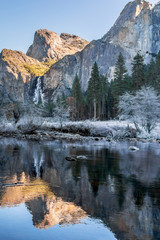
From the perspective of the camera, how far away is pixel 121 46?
128m

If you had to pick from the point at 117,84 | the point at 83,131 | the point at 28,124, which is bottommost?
the point at 83,131

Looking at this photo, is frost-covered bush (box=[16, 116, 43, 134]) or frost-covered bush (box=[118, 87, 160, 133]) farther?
frost-covered bush (box=[16, 116, 43, 134])

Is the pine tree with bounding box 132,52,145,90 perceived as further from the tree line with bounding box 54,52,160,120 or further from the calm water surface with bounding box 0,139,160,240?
the calm water surface with bounding box 0,139,160,240

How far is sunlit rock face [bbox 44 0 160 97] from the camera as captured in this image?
406 ft

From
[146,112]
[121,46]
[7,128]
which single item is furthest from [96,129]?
[121,46]

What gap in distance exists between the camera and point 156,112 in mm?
24266

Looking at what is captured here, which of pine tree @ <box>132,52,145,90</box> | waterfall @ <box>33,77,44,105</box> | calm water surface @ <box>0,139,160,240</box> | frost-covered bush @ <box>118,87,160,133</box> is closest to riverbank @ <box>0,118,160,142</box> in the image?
frost-covered bush @ <box>118,87,160,133</box>

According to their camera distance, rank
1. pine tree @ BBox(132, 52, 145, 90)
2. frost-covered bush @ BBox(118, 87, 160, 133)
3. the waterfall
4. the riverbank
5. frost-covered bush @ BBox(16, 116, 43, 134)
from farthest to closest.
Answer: the waterfall, pine tree @ BBox(132, 52, 145, 90), frost-covered bush @ BBox(16, 116, 43, 134), the riverbank, frost-covered bush @ BBox(118, 87, 160, 133)

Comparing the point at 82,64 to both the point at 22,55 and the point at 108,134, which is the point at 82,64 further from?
the point at 108,134

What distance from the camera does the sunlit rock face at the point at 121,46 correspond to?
124 meters

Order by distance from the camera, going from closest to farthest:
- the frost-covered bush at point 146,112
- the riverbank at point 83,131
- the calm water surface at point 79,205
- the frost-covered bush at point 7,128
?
1. the calm water surface at point 79,205
2. the frost-covered bush at point 146,112
3. the riverbank at point 83,131
4. the frost-covered bush at point 7,128

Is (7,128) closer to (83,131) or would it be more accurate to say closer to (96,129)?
(83,131)

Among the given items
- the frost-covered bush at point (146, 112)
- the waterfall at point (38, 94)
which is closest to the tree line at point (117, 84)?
the frost-covered bush at point (146, 112)

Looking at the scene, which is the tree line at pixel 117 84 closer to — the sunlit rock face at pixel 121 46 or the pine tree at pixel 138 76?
the pine tree at pixel 138 76
